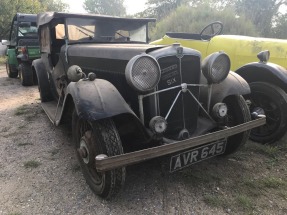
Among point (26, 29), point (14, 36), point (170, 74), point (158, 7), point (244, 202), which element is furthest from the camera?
point (158, 7)

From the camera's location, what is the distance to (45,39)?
4.57 metres

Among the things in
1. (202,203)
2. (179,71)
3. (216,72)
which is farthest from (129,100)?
(202,203)

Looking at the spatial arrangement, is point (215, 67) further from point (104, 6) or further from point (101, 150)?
point (104, 6)

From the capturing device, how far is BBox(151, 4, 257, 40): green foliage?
11391mm

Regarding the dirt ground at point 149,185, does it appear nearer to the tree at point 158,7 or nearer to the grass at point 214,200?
the grass at point 214,200

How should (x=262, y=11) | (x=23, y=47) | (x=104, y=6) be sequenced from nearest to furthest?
(x=23, y=47) → (x=262, y=11) → (x=104, y=6)

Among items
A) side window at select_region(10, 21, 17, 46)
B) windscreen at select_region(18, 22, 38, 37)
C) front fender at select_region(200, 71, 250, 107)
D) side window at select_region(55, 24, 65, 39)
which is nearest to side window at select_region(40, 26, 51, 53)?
Answer: side window at select_region(55, 24, 65, 39)

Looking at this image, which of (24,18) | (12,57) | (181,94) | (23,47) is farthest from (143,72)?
(12,57)

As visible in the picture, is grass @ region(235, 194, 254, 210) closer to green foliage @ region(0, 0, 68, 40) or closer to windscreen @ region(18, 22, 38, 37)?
windscreen @ region(18, 22, 38, 37)

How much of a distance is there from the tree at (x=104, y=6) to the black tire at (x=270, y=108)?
42801 mm

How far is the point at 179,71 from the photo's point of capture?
2.70 m

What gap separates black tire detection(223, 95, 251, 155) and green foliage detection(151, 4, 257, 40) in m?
8.81

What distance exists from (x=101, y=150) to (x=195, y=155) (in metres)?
0.90

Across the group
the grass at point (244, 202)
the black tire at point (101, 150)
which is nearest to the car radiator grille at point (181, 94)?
the black tire at point (101, 150)
